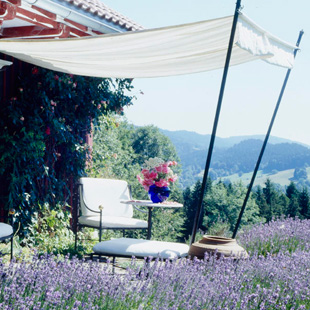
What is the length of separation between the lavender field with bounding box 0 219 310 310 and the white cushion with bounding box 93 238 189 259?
46cm

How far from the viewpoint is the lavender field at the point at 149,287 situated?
292 centimetres

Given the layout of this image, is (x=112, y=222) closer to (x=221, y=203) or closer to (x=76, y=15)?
(x=76, y=15)

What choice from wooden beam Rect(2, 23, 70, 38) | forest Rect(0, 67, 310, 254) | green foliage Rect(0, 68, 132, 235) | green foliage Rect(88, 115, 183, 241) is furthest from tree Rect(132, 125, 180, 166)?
wooden beam Rect(2, 23, 70, 38)

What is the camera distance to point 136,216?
1223 cm

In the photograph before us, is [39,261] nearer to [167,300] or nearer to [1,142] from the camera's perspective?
[167,300]

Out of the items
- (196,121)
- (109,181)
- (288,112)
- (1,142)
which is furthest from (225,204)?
(288,112)

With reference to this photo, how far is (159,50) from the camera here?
4766mm

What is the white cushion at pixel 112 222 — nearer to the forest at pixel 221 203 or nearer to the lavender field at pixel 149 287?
the lavender field at pixel 149 287

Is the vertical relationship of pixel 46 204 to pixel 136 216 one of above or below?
above

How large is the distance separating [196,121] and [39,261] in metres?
120

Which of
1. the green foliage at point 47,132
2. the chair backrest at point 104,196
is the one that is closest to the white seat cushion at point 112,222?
the chair backrest at point 104,196

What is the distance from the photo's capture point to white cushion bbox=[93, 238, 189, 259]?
436cm

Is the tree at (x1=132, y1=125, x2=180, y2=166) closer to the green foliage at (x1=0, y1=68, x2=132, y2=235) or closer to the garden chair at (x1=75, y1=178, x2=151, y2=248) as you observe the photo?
the green foliage at (x1=0, y1=68, x2=132, y2=235)

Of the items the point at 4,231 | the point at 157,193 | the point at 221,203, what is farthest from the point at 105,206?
the point at 221,203
